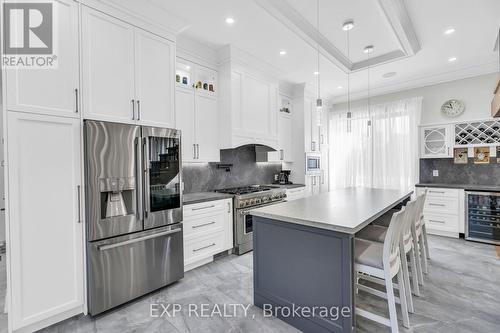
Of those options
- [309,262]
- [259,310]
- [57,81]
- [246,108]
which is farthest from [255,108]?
[259,310]

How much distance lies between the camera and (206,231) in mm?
3137

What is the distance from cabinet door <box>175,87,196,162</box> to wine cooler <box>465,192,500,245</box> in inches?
181

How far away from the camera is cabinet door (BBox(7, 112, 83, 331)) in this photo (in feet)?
5.80

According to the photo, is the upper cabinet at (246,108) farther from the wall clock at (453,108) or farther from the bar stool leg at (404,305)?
the wall clock at (453,108)

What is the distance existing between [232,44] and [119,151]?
2.19 meters

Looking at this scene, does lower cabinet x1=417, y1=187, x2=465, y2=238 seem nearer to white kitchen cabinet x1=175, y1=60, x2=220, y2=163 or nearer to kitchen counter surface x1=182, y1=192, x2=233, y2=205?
kitchen counter surface x1=182, y1=192, x2=233, y2=205

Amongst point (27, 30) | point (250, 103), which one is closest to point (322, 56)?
point (250, 103)

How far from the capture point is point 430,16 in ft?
8.94

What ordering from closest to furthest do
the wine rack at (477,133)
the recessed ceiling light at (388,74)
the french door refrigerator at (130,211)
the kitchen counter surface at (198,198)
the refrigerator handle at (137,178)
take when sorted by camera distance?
the french door refrigerator at (130,211), the refrigerator handle at (137,178), the kitchen counter surface at (198,198), the wine rack at (477,133), the recessed ceiling light at (388,74)

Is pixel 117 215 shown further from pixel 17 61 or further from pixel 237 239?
pixel 237 239

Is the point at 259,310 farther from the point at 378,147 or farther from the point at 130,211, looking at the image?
the point at 378,147

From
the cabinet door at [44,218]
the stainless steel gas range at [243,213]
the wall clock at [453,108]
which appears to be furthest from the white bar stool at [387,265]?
the wall clock at [453,108]

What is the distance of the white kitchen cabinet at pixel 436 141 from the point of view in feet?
14.4

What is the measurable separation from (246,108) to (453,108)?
3957mm
